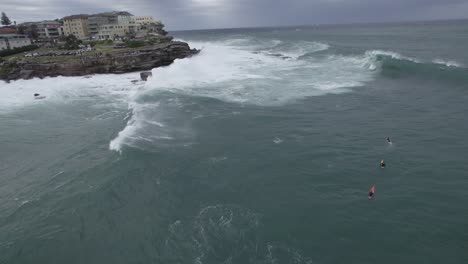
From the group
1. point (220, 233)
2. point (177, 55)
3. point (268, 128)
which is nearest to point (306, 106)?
point (268, 128)

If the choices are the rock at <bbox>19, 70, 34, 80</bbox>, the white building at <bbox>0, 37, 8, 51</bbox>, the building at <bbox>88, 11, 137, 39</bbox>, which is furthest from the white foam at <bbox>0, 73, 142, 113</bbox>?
the building at <bbox>88, 11, 137, 39</bbox>

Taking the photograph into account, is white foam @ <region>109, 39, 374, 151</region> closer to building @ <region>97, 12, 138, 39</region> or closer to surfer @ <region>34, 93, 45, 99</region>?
surfer @ <region>34, 93, 45, 99</region>

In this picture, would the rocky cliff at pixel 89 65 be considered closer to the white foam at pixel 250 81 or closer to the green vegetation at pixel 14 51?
the white foam at pixel 250 81

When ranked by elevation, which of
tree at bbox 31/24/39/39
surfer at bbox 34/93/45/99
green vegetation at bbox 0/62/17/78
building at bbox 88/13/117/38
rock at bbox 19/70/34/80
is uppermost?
building at bbox 88/13/117/38

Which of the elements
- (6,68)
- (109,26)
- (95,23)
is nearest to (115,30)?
(109,26)

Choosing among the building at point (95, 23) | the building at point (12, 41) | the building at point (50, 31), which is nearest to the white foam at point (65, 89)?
the building at point (12, 41)

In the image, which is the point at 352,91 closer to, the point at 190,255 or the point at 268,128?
the point at 268,128
